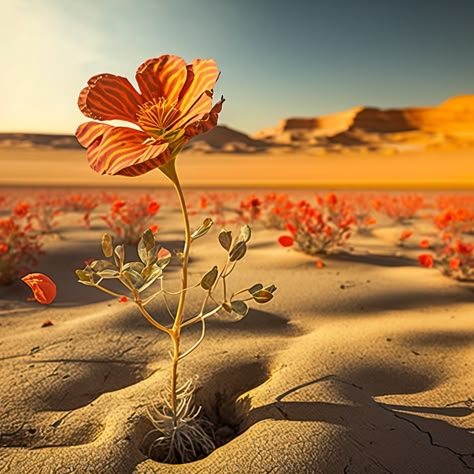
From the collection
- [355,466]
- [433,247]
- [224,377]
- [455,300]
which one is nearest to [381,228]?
[433,247]

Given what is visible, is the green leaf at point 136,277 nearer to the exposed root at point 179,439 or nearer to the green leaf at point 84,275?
the green leaf at point 84,275

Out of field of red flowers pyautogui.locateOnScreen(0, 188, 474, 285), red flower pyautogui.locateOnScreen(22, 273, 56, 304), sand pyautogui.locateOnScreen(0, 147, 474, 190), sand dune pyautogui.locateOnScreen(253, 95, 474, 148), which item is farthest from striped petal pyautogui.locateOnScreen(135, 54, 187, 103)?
sand dune pyautogui.locateOnScreen(253, 95, 474, 148)

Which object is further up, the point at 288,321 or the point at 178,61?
the point at 178,61

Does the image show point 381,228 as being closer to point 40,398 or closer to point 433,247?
point 433,247

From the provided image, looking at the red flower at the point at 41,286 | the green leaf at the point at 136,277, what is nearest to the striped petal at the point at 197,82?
the green leaf at the point at 136,277

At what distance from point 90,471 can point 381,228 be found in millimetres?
6327

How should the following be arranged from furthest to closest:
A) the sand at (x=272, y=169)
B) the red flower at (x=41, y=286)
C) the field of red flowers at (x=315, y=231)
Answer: the sand at (x=272, y=169) < the field of red flowers at (x=315, y=231) < the red flower at (x=41, y=286)

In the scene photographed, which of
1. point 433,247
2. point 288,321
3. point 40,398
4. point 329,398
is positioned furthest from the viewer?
point 433,247

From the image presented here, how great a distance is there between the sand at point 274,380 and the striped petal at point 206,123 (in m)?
0.89

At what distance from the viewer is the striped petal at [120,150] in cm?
95

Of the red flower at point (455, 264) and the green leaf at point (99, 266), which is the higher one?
the green leaf at point (99, 266)

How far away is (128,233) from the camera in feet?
17.7

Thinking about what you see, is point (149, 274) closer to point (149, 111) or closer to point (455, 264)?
point (149, 111)

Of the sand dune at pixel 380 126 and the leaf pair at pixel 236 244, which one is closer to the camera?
the leaf pair at pixel 236 244
